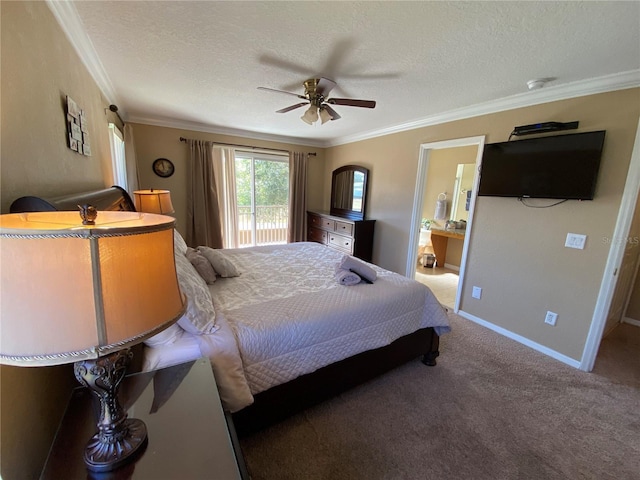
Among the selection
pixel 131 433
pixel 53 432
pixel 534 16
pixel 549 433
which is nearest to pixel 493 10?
pixel 534 16

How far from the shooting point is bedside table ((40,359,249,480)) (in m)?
0.76

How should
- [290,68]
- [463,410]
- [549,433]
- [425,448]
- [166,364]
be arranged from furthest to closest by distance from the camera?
1. [290,68]
2. [463,410]
3. [549,433]
4. [425,448]
5. [166,364]

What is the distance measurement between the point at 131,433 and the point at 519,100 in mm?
3580

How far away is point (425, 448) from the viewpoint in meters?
1.54

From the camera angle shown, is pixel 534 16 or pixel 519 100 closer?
pixel 534 16

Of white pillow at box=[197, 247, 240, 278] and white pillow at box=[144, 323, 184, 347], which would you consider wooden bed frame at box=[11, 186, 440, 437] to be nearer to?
white pillow at box=[144, 323, 184, 347]

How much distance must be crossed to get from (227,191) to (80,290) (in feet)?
14.2

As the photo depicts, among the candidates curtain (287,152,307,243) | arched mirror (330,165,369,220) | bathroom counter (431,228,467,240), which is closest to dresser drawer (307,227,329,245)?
curtain (287,152,307,243)

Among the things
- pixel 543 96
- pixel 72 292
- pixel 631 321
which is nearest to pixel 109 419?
pixel 72 292

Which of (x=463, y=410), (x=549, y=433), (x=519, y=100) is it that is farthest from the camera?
(x=519, y=100)

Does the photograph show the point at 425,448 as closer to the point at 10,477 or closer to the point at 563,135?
the point at 10,477

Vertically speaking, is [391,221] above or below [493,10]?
below

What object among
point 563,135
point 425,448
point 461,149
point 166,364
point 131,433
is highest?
point 461,149

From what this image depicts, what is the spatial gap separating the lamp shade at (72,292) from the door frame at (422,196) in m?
3.22
